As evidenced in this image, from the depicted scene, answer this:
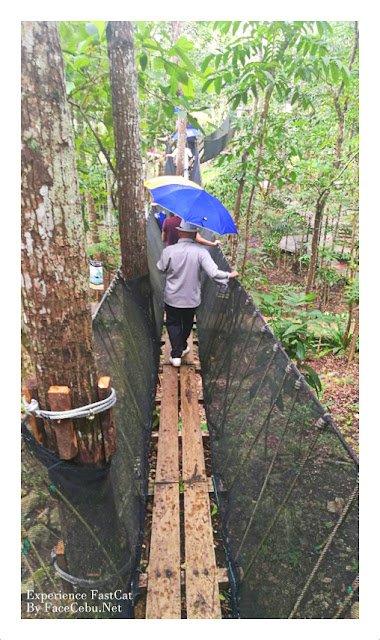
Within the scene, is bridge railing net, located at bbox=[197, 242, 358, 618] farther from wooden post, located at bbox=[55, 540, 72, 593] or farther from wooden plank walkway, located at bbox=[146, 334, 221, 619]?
wooden post, located at bbox=[55, 540, 72, 593]

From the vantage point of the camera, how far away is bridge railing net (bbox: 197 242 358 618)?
126 cm

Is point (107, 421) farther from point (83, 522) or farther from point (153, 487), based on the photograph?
point (153, 487)

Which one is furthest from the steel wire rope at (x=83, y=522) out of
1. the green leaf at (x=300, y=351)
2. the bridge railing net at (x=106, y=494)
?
the green leaf at (x=300, y=351)

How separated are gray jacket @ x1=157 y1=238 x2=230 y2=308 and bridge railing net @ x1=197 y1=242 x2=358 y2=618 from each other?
2.41ft

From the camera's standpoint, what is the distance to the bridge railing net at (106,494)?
52.7 inches

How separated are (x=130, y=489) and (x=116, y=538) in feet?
1.01

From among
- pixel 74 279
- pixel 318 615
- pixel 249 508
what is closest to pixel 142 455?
pixel 249 508

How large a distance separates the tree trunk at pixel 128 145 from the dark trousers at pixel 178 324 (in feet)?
1.62

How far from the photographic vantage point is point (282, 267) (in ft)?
33.1

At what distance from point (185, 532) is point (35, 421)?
1.41 metres

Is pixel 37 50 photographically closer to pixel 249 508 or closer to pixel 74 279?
pixel 74 279

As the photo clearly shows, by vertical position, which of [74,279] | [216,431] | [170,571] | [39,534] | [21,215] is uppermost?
[21,215]

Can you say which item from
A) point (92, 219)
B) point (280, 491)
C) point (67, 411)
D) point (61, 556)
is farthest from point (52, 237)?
point (92, 219)

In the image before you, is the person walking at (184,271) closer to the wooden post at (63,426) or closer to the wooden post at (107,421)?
the wooden post at (107,421)
